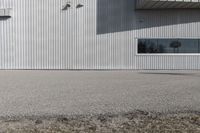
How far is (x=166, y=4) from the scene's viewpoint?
19.0m

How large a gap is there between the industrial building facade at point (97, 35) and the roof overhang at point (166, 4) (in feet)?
1.11

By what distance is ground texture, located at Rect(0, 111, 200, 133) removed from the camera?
17.7 ft

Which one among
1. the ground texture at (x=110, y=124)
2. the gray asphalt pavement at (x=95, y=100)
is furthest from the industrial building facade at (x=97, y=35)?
the ground texture at (x=110, y=124)

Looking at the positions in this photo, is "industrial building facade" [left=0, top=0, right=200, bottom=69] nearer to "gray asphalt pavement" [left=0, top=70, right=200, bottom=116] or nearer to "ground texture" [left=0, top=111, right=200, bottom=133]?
"gray asphalt pavement" [left=0, top=70, right=200, bottom=116]

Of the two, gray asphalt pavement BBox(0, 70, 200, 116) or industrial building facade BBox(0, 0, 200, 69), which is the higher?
industrial building facade BBox(0, 0, 200, 69)

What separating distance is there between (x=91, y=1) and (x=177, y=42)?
6.41m

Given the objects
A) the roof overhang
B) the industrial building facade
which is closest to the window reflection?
the industrial building facade

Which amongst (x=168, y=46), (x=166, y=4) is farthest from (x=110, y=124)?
(x=168, y=46)

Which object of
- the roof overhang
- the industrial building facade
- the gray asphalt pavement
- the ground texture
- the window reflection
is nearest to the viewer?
the ground texture

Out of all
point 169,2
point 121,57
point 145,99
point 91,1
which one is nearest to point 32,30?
point 91,1

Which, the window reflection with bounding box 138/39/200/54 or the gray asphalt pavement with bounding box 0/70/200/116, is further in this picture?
the window reflection with bounding box 138/39/200/54

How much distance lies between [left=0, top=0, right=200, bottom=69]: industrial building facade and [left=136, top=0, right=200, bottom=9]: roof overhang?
338mm

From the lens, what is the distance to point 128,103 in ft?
26.6

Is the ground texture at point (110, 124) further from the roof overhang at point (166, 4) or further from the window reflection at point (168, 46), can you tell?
the window reflection at point (168, 46)
